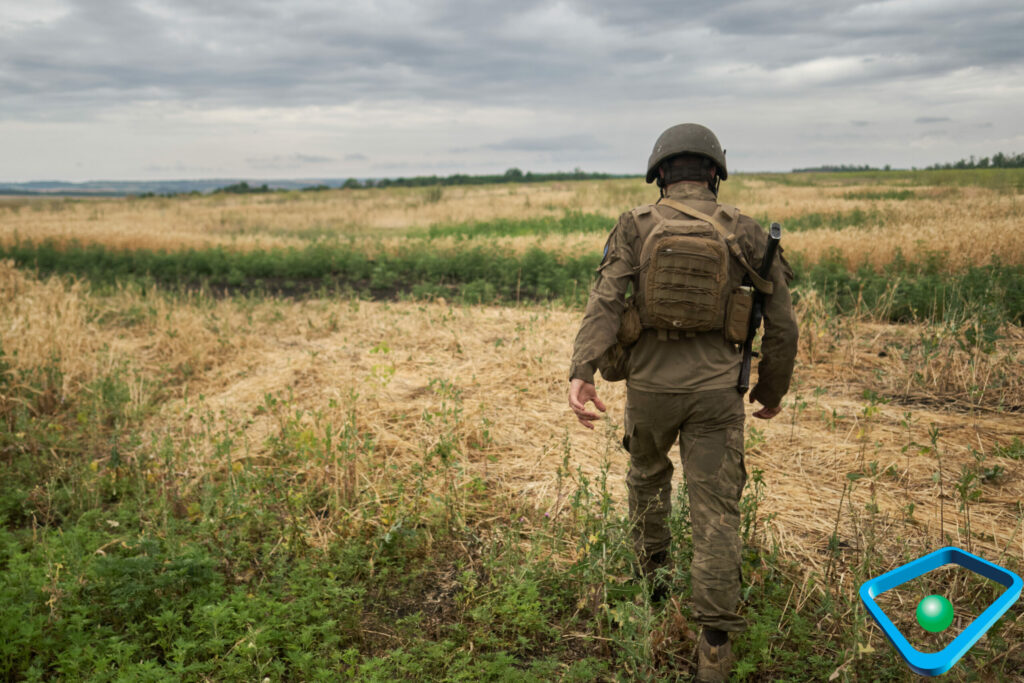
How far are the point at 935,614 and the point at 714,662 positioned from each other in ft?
4.47

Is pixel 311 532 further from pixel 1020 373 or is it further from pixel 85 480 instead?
pixel 1020 373

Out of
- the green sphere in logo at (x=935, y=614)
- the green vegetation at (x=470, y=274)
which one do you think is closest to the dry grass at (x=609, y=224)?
the green vegetation at (x=470, y=274)

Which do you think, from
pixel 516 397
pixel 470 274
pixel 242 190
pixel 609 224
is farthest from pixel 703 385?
pixel 242 190

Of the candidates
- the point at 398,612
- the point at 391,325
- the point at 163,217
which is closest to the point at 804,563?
the point at 398,612

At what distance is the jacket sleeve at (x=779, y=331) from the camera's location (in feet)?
10.4

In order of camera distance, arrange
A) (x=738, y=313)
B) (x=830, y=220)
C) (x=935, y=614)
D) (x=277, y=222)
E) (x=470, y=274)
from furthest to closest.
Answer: (x=277, y=222)
(x=830, y=220)
(x=470, y=274)
(x=738, y=313)
(x=935, y=614)

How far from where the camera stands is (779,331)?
3.17m

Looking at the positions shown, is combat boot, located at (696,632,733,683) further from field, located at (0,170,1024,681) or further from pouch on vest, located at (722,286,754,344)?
pouch on vest, located at (722,286,754,344)

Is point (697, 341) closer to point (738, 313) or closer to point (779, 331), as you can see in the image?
point (738, 313)

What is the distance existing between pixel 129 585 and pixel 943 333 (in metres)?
7.09

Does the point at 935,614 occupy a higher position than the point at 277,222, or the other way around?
the point at 277,222

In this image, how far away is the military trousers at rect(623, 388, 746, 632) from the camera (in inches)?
118

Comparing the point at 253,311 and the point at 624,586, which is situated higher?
the point at 253,311

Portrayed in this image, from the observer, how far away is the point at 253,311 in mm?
10172
